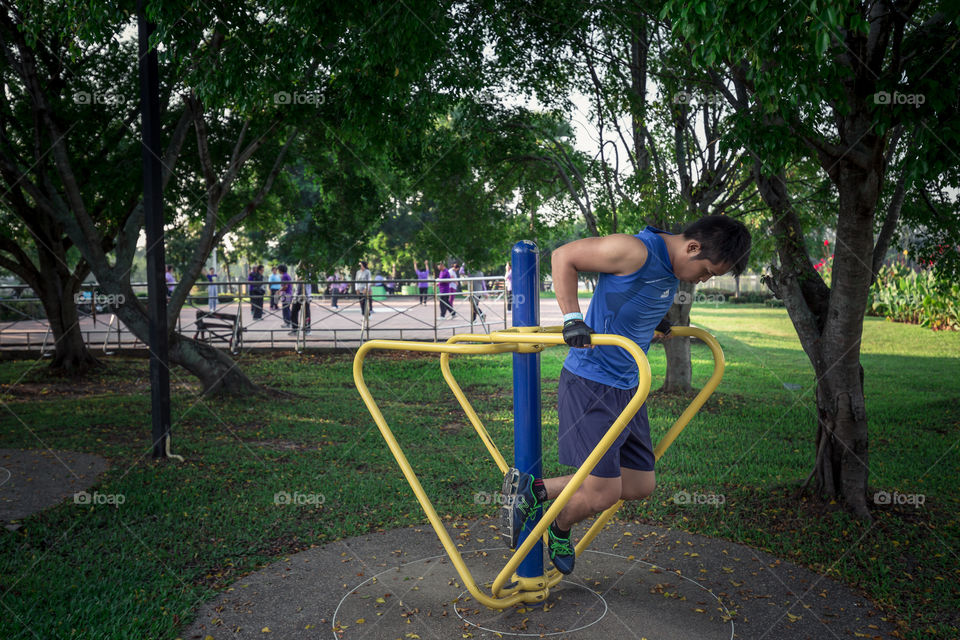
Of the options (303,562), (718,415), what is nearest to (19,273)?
(303,562)

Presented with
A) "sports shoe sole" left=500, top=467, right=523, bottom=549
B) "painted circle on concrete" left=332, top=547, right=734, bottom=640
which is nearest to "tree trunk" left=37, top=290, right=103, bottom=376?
"painted circle on concrete" left=332, top=547, right=734, bottom=640

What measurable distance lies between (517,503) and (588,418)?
51 cm

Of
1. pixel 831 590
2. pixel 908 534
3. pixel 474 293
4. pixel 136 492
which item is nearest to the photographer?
pixel 831 590

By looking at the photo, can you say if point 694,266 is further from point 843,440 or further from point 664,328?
point 843,440

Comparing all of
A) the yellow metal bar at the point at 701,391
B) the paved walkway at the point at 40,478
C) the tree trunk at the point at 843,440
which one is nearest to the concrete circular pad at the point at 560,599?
the yellow metal bar at the point at 701,391

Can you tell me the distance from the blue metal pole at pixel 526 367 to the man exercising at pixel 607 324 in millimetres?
110

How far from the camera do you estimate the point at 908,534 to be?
4617 mm

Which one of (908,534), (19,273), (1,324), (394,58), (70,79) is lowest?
(908,534)

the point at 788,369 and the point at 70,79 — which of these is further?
the point at 788,369

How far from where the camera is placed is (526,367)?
3406 millimetres

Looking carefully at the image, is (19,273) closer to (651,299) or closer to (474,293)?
(474,293)

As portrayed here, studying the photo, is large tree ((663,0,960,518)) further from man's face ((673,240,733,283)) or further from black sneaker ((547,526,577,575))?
black sneaker ((547,526,577,575))

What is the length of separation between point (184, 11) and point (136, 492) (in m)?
3.88

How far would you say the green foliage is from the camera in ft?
55.8
